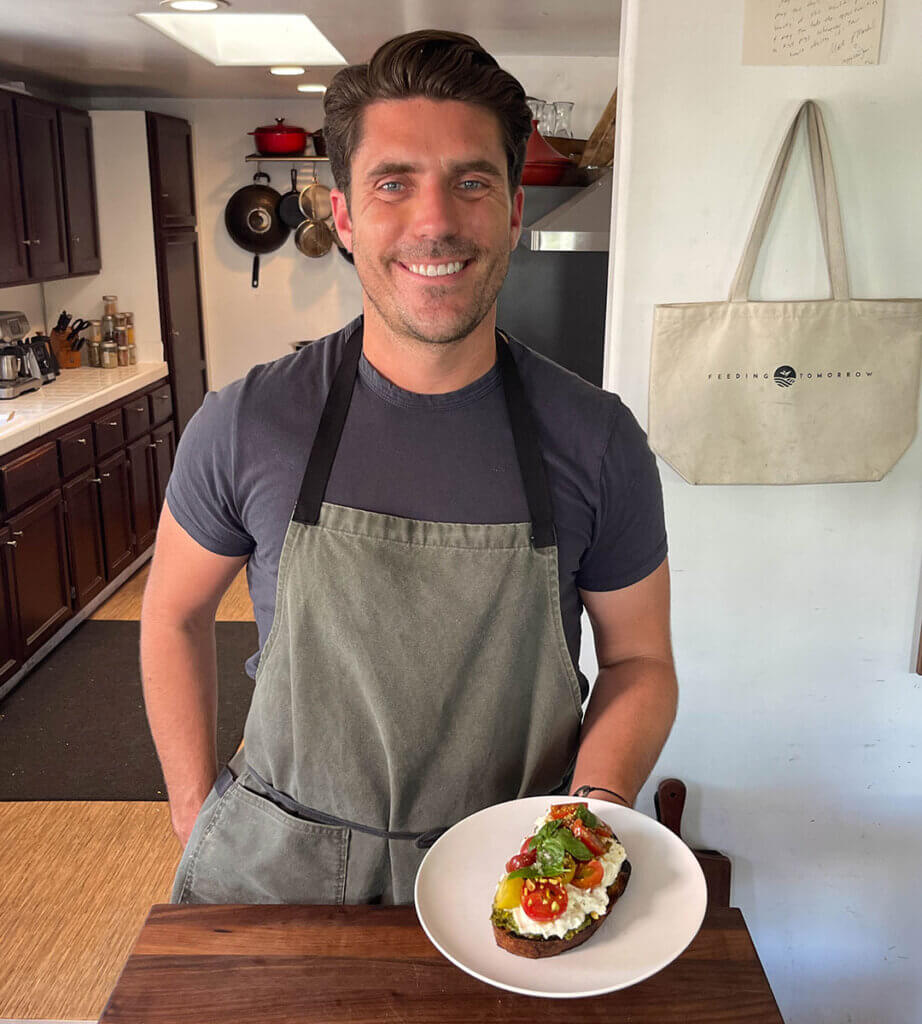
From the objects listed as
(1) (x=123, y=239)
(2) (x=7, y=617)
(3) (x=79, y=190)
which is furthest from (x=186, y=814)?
(1) (x=123, y=239)

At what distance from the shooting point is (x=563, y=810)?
1076mm

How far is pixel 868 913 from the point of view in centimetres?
202

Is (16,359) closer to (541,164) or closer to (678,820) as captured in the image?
(541,164)

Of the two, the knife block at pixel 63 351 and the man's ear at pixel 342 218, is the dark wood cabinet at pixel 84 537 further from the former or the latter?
the man's ear at pixel 342 218

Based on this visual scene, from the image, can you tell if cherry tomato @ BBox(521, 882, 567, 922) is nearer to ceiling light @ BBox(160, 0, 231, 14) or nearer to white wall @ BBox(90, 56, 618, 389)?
ceiling light @ BBox(160, 0, 231, 14)

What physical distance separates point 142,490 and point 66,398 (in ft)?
2.85

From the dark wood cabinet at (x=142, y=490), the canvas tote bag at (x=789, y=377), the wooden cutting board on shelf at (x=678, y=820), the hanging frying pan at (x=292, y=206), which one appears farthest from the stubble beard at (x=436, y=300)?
the hanging frying pan at (x=292, y=206)

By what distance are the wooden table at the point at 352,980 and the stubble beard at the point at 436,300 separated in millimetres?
657

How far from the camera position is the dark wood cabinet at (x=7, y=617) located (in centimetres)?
380

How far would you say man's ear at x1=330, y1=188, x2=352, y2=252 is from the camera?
1.32 m

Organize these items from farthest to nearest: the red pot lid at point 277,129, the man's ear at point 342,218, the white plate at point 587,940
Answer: the red pot lid at point 277,129
the man's ear at point 342,218
the white plate at point 587,940

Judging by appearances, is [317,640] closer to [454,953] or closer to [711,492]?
[454,953]

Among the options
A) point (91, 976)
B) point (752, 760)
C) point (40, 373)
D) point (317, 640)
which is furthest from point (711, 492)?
point (40, 373)

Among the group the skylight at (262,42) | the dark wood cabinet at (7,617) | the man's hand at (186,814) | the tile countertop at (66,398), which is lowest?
the dark wood cabinet at (7,617)
